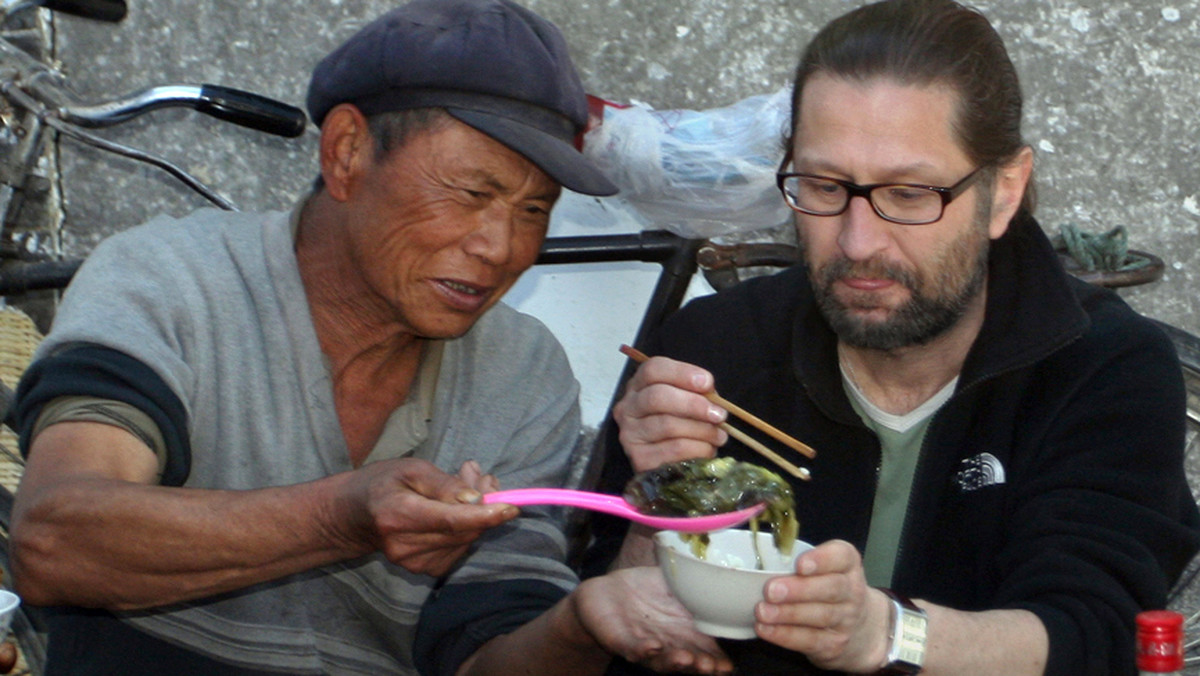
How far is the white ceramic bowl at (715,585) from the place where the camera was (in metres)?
1.78

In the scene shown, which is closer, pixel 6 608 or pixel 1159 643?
pixel 1159 643

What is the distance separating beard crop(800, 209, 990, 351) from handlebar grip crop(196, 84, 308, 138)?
1.31 m

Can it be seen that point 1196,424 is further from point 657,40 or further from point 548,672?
point 548,672

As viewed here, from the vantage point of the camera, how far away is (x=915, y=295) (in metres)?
2.24

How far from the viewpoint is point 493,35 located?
2.27 metres

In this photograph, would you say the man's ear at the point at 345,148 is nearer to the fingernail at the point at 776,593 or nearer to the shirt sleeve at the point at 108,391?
the shirt sleeve at the point at 108,391

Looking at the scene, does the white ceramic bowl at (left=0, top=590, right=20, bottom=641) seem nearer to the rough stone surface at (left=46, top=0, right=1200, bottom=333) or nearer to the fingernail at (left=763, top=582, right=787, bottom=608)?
the fingernail at (left=763, top=582, right=787, bottom=608)

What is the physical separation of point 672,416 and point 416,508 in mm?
514

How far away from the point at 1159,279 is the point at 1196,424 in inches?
14.9

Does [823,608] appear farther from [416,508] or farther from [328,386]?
[328,386]

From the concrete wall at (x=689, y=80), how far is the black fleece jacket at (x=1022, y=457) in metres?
1.19

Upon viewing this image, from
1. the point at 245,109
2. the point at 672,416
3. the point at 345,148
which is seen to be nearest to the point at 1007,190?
the point at 672,416

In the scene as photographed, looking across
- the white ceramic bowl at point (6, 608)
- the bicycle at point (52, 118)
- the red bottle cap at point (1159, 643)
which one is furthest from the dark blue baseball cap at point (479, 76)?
the red bottle cap at point (1159, 643)

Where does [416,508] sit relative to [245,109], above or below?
below
